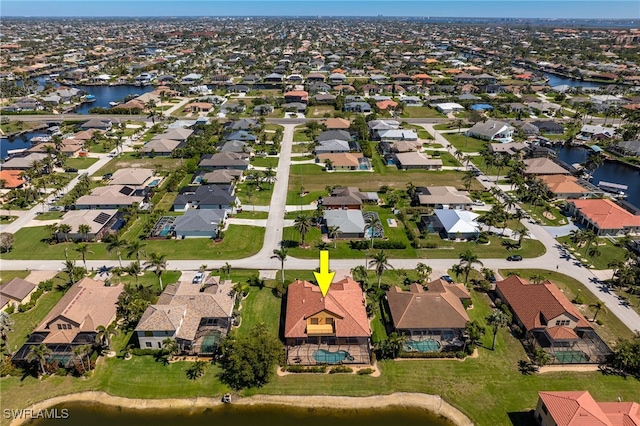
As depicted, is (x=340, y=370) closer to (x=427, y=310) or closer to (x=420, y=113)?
(x=427, y=310)

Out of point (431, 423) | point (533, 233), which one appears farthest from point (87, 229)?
point (533, 233)

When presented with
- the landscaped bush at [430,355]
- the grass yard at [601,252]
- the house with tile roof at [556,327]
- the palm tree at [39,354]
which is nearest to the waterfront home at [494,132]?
the grass yard at [601,252]

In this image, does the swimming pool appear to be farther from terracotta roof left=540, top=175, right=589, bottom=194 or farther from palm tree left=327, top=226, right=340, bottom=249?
terracotta roof left=540, top=175, right=589, bottom=194

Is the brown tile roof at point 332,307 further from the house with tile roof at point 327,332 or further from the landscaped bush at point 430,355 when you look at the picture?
the landscaped bush at point 430,355

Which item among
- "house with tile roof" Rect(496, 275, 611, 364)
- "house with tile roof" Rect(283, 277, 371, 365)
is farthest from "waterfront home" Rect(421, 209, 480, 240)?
"house with tile roof" Rect(283, 277, 371, 365)

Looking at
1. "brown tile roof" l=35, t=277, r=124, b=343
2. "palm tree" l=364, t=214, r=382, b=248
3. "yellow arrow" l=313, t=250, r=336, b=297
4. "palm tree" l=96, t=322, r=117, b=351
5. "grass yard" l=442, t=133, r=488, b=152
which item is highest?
"grass yard" l=442, t=133, r=488, b=152

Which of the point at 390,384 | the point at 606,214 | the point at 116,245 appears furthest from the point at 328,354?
the point at 606,214
